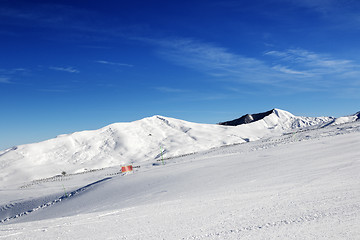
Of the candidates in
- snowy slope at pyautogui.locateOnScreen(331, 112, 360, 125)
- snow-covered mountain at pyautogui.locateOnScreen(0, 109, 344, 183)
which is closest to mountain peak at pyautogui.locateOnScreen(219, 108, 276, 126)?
snowy slope at pyautogui.locateOnScreen(331, 112, 360, 125)

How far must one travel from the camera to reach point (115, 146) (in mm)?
46188

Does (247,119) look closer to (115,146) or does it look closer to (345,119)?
(345,119)

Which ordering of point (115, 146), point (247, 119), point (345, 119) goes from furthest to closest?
point (247, 119) < point (345, 119) < point (115, 146)

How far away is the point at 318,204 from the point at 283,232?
1.69 meters

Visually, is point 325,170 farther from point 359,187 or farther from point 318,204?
point 318,204

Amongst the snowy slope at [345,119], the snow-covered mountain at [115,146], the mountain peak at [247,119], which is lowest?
the snowy slope at [345,119]

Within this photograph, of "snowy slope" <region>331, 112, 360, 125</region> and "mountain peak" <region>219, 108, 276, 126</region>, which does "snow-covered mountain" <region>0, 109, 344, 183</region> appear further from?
"mountain peak" <region>219, 108, 276, 126</region>

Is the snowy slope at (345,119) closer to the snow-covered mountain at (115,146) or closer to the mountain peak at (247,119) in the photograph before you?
the snow-covered mountain at (115,146)

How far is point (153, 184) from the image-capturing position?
39.1 feet

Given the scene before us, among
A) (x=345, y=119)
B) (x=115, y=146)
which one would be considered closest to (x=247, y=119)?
(x=345, y=119)

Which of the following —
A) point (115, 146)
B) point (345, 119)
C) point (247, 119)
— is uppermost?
point (247, 119)

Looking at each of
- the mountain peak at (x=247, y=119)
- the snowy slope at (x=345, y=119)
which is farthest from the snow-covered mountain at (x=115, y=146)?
the mountain peak at (x=247, y=119)

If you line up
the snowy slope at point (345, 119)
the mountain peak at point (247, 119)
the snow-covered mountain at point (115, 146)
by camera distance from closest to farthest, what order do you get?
the snow-covered mountain at point (115, 146) → the snowy slope at point (345, 119) → the mountain peak at point (247, 119)

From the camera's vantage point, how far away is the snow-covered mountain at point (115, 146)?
38.6 meters
